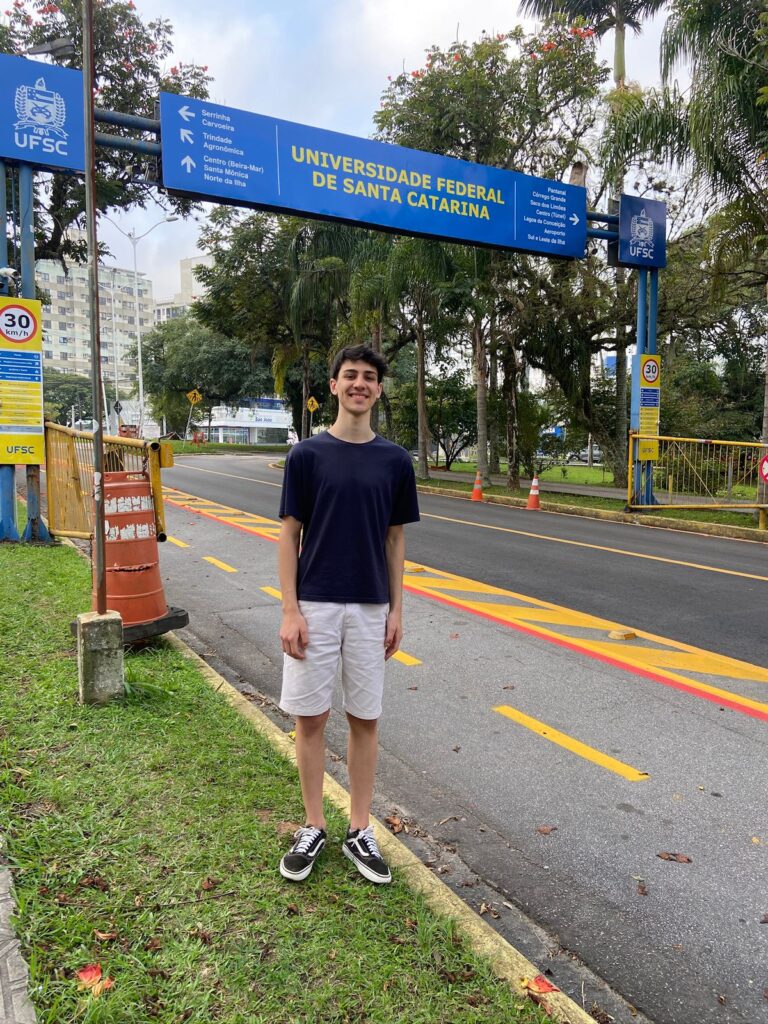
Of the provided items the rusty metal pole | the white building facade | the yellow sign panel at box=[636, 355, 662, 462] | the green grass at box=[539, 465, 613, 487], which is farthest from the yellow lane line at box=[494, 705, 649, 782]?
the white building facade

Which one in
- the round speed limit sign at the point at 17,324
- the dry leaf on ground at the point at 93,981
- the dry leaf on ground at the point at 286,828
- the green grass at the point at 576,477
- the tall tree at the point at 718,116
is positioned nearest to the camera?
the dry leaf on ground at the point at 93,981

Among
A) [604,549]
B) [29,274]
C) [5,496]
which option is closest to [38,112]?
[29,274]

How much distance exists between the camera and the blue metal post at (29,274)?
31.5ft

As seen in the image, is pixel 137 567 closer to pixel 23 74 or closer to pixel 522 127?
pixel 23 74

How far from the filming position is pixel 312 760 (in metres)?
2.85

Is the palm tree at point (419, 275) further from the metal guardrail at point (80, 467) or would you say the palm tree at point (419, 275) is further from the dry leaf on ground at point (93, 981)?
the dry leaf on ground at point (93, 981)

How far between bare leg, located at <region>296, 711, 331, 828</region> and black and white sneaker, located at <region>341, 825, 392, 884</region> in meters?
0.14

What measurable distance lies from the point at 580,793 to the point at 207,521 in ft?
33.6

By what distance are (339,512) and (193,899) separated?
4.69 ft

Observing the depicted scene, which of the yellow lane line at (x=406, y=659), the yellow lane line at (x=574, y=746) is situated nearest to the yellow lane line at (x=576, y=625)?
the yellow lane line at (x=406, y=659)

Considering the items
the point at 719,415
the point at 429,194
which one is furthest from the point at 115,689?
the point at 719,415

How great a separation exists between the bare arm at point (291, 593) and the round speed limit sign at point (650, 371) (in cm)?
1454

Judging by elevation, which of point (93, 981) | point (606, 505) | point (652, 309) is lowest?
Answer: point (93, 981)

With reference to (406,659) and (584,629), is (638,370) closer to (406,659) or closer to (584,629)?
(584,629)
